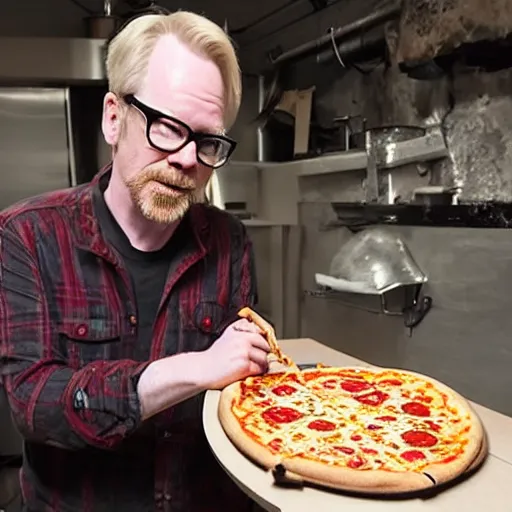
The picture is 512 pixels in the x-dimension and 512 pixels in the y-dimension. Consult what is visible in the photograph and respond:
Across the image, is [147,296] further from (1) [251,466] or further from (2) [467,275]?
(2) [467,275]

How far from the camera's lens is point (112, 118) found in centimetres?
118

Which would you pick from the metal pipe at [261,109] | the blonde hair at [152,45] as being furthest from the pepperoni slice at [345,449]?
the metal pipe at [261,109]

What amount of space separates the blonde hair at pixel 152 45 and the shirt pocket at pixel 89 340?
0.41 m

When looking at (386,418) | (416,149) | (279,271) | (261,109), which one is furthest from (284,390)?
(261,109)

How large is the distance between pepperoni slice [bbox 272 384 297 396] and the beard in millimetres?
368

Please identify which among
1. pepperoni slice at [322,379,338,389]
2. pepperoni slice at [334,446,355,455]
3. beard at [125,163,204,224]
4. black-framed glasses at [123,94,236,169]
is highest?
black-framed glasses at [123,94,236,169]

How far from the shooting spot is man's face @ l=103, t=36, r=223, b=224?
43.6 inches

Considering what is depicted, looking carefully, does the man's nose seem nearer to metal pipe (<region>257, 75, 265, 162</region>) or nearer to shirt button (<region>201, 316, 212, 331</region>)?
shirt button (<region>201, 316, 212, 331</region>)

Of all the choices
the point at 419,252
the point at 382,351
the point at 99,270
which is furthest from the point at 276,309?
the point at 99,270

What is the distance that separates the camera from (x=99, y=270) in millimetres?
1161

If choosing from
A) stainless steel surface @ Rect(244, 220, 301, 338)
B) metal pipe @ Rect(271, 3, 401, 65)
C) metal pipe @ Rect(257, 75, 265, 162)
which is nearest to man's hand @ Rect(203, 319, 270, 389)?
metal pipe @ Rect(271, 3, 401, 65)

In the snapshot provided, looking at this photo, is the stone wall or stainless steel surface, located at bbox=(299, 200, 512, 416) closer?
stainless steel surface, located at bbox=(299, 200, 512, 416)

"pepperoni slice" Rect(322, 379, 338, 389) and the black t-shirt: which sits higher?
the black t-shirt

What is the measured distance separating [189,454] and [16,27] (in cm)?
285
